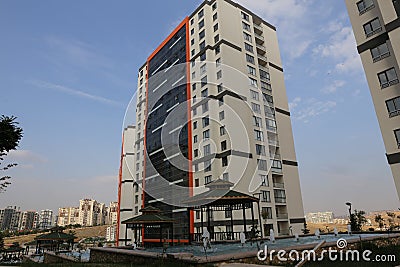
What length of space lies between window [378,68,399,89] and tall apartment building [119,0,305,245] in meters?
15.4

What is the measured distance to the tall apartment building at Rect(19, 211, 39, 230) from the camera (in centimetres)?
10349

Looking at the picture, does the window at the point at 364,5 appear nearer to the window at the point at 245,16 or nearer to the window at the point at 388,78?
the window at the point at 388,78

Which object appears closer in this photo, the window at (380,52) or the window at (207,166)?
the window at (380,52)

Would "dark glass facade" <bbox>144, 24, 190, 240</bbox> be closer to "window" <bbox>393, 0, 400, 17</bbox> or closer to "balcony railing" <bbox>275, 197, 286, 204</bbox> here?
"balcony railing" <bbox>275, 197, 286, 204</bbox>

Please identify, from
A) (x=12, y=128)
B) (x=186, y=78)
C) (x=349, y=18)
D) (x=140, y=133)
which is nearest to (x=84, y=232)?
(x=140, y=133)

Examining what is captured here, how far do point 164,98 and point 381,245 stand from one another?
3898 centimetres

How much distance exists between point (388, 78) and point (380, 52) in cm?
240

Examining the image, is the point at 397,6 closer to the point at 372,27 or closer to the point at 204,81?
the point at 372,27

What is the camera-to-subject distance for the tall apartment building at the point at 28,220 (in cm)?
10349

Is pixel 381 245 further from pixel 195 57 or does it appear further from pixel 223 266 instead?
pixel 195 57

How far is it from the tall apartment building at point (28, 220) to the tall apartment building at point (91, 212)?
17.8 m

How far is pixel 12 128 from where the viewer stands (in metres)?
12.6

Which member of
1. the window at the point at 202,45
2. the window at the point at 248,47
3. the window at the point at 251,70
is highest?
the window at the point at 202,45

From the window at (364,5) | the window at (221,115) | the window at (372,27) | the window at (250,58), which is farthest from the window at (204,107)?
the window at (364,5)
